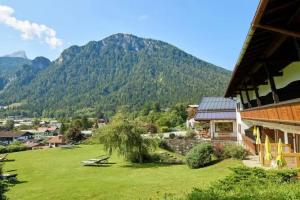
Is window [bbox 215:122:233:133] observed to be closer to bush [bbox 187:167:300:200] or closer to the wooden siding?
bush [bbox 187:167:300:200]

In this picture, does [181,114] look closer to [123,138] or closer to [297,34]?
[123,138]

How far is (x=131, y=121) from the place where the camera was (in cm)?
3212

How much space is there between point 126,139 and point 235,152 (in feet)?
31.5

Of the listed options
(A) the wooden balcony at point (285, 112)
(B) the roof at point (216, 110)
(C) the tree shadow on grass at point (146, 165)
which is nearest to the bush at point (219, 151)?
(C) the tree shadow on grass at point (146, 165)

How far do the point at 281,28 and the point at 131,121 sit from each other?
84.9ft

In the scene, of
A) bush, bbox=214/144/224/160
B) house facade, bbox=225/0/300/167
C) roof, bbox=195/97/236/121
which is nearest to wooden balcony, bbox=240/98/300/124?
house facade, bbox=225/0/300/167

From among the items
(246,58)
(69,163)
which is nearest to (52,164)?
(69,163)

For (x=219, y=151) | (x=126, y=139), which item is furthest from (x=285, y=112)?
(x=126, y=139)

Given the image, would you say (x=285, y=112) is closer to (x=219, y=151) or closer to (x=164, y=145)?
(x=219, y=151)

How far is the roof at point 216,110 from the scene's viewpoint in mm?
38250

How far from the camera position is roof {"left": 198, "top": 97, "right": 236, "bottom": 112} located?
39.7m

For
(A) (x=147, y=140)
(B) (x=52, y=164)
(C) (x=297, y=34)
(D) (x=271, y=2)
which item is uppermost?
(D) (x=271, y=2)

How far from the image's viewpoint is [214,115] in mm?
38344

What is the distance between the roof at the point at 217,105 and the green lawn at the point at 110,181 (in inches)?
503
